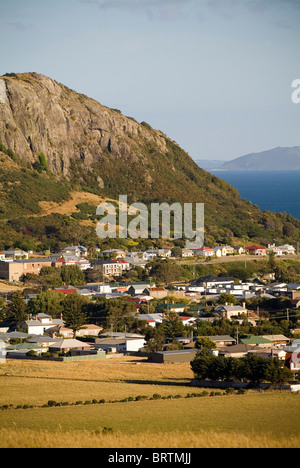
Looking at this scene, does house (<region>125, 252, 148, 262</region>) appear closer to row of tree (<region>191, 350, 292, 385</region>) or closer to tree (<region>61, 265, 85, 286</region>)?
tree (<region>61, 265, 85, 286</region>)

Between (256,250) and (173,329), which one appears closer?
(173,329)

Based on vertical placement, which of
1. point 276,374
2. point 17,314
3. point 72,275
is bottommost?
point 276,374

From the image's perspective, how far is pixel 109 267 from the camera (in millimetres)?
79688

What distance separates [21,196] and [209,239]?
20938mm

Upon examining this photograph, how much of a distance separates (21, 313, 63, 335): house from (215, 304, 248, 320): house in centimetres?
1074

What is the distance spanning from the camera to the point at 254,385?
37438 millimetres

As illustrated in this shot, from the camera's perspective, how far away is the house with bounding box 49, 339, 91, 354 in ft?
162

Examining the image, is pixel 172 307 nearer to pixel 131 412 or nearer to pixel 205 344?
pixel 205 344

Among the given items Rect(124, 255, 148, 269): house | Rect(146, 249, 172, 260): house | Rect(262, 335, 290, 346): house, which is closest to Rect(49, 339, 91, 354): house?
Rect(262, 335, 290, 346): house

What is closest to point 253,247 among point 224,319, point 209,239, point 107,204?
point 209,239

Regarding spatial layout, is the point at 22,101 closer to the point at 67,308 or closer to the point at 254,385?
the point at 67,308

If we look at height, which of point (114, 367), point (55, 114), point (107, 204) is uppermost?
point (55, 114)

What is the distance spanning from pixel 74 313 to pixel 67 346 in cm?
617

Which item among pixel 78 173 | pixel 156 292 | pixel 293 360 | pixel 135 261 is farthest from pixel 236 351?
pixel 78 173
